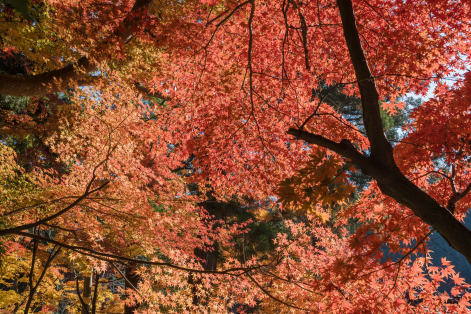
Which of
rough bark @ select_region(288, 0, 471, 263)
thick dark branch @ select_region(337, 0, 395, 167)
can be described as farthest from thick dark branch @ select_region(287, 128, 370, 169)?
thick dark branch @ select_region(337, 0, 395, 167)

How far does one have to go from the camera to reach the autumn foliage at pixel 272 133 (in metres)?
2.40

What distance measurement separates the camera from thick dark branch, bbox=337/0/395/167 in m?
2.20

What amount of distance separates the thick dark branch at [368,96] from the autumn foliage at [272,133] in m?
0.01

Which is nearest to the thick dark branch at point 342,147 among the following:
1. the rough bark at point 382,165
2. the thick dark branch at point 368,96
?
the rough bark at point 382,165

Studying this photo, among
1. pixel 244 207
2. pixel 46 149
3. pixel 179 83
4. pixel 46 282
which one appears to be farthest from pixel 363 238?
pixel 46 149

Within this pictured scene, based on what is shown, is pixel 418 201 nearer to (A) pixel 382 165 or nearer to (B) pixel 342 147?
(A) pixel 382 165

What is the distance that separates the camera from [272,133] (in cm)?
456

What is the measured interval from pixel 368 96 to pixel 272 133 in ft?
7.57

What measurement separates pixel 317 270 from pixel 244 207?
19.1 ft

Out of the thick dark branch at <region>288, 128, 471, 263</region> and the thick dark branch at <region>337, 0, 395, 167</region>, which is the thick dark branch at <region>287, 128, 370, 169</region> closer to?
the thick dark branch at <region>288, 128, 471, 263</region>

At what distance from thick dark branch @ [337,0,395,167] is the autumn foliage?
0.04 feet

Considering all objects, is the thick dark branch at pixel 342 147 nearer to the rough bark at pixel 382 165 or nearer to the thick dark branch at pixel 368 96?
the rough bark at pixel 382 165

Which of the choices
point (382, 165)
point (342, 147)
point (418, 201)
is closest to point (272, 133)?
point (342, 147)

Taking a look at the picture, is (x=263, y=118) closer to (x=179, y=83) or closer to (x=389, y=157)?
(x=179, y=83)
